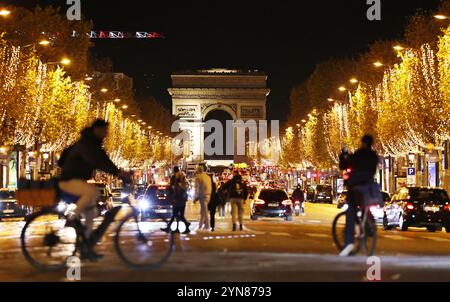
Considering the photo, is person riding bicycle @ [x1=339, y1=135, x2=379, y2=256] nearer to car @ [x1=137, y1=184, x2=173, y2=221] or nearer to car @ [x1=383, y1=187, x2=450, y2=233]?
car @ [x1=383, y1=187, x2=450, y2=233]

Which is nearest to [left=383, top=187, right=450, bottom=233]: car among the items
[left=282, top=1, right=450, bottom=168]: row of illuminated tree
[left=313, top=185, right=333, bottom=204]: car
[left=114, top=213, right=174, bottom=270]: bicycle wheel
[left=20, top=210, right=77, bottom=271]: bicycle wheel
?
[left=282, top=1, right=450, bottom=168]: row of illuminated tree

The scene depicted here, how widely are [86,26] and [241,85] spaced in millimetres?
108510

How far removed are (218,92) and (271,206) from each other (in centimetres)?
13364

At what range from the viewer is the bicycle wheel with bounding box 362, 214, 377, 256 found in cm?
1617

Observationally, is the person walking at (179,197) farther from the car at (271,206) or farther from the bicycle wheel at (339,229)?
the car at (271,206)

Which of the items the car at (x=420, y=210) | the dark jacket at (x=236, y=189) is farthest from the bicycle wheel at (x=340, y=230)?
the car at (x=420, y=210)

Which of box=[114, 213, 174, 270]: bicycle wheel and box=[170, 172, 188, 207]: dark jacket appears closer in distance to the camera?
box=[114, 213, 174, 270]: bicycle wheel

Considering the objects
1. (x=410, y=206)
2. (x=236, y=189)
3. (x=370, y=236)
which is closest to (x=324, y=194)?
(x=410, y=206)

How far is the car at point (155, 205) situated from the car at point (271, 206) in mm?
3933

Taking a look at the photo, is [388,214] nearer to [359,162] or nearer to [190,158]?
[359,162]

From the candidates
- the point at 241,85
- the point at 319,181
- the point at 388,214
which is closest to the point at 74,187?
the point at 388,214

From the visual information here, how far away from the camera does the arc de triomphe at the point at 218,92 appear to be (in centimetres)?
17425

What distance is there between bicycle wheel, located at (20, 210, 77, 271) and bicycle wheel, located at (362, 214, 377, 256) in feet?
15.1

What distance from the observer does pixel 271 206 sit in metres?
42.2
